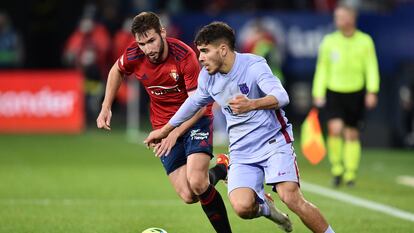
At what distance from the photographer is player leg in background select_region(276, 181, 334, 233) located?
889 centimetres

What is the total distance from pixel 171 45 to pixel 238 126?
1.27m

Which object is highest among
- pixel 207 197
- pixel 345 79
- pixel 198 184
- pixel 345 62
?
pixel 198 184

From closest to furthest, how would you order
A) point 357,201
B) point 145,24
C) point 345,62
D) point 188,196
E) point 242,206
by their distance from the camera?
point 242,206, point 145,24, point 188,196, point 357,201, point 345,62

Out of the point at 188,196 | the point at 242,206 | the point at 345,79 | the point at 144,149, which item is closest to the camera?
the point at 242,206

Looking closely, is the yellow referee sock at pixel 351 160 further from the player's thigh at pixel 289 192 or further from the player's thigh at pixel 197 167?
the player's thigh at pixel 289 192

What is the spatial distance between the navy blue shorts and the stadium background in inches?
31.2

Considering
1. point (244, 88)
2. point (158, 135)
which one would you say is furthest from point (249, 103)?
point (158, 135)

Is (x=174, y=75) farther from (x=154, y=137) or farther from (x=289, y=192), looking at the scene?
(x=289, y=192)

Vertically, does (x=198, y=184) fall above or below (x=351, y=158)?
above

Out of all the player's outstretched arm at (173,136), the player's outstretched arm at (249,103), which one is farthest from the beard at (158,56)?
the player's outstretched arm at (249,103)

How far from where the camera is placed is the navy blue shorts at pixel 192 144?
10.1m

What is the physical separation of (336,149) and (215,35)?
692 centimetres

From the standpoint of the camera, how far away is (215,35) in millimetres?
8984

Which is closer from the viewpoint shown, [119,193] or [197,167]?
[197,167]
